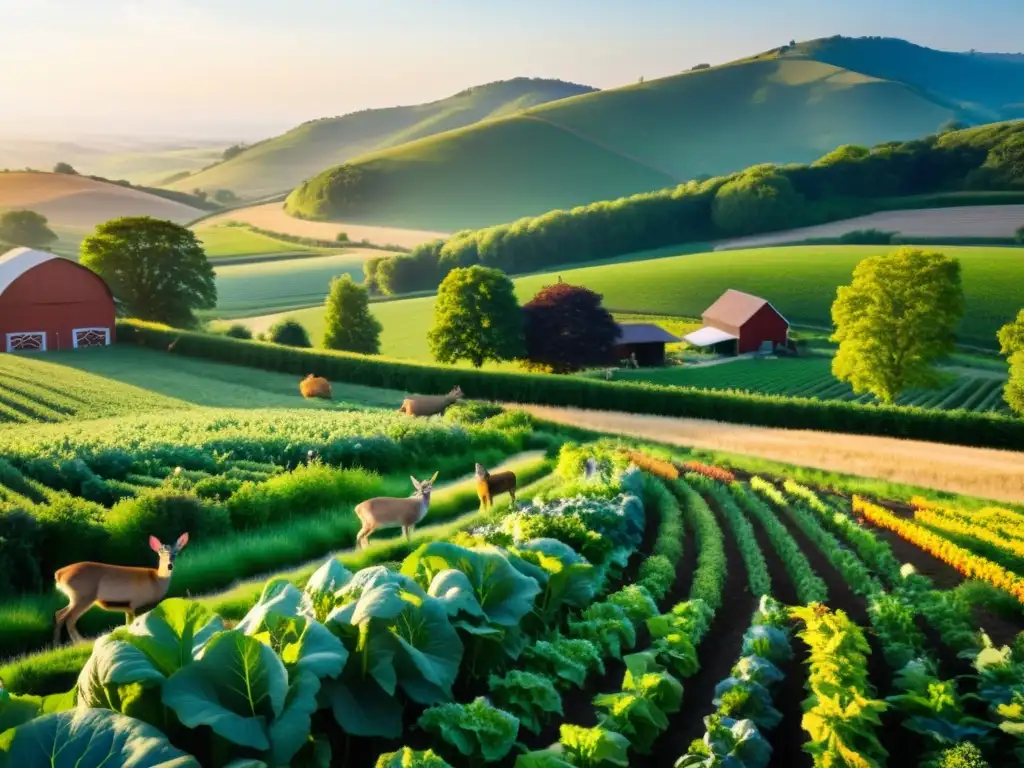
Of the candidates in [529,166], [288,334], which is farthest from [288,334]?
[529,166]

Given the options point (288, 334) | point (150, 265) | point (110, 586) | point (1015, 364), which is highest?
point (150, 265)

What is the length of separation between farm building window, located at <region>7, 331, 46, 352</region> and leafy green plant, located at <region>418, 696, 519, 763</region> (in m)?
50.6

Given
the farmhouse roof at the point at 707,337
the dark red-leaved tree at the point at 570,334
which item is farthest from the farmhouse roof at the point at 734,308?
the dark red-leaved tree at the point at 570,334

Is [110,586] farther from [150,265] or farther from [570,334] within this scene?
[150,265]

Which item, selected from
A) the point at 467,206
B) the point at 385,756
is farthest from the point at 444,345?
the point at 467,206

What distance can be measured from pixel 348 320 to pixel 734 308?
3197 centimetres

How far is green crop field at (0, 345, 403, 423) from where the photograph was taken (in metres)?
35.1

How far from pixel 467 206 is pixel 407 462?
138878 mm

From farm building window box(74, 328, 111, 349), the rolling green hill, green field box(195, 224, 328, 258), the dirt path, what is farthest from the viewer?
the rolling green hill

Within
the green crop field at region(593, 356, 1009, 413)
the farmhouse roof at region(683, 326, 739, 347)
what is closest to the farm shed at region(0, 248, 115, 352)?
the green crop field at region(593, 356, 1009, 413)

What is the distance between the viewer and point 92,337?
5450cm

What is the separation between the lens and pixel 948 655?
1163 centimetres

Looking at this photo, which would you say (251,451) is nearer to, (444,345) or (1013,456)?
(1013,456)

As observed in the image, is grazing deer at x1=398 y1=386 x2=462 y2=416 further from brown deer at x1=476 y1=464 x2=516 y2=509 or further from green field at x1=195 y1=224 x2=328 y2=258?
green field at x1=195 y1=224 x2=328 y2=258
